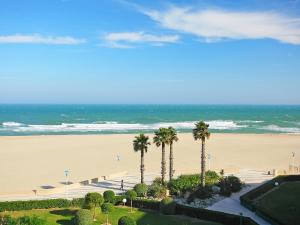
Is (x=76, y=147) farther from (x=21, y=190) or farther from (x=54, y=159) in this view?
(x=21, y=190)

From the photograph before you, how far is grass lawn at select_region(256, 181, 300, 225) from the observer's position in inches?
1196

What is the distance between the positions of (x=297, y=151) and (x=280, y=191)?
33377 mm

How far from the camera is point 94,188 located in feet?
143

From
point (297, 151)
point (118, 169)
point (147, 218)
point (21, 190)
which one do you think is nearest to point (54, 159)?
point (118, 169)

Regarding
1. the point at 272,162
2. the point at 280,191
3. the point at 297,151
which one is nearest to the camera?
the point at 280,191

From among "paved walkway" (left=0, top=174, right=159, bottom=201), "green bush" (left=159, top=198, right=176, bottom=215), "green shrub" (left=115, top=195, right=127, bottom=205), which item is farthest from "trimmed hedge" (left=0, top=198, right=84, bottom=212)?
"green bush" (left=159, top=198, right=176, bottom=215)

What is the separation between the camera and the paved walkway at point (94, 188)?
4009 centimetres

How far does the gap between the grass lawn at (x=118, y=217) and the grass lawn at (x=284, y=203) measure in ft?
15.5

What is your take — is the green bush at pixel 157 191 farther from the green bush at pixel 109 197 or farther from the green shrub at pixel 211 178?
the green shrub at pixel 211 178

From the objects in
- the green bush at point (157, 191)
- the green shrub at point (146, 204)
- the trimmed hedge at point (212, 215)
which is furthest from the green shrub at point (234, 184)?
the green shrub at point (146, 204)

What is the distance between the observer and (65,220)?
1325 inches

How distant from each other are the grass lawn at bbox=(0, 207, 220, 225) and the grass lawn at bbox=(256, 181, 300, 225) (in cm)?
473

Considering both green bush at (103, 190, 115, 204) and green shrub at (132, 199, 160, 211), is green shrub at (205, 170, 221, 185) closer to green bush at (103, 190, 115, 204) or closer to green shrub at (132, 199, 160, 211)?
green shrub at (132, 199, 160, 211)

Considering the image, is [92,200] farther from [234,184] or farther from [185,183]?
[234,184]
